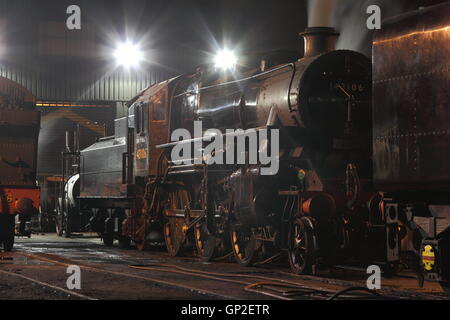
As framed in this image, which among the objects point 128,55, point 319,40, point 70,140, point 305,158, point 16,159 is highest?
point 128,55

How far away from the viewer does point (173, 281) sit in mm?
11273

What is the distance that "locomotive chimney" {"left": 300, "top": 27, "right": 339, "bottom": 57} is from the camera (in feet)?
43.0

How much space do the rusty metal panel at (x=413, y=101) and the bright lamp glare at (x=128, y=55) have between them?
78.8 feet

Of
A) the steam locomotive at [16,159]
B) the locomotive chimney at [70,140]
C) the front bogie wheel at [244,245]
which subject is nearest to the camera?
the front bogie wheel at [244,245]

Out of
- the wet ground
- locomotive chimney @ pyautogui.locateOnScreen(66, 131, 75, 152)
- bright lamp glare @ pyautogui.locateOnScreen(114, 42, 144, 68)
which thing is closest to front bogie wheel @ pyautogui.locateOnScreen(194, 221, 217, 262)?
the wet ground

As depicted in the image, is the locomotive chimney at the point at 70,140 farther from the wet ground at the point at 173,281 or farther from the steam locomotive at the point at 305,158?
the wet ground at the point at 173,281

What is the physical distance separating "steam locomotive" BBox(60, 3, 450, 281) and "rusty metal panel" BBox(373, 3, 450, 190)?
0.01 metres

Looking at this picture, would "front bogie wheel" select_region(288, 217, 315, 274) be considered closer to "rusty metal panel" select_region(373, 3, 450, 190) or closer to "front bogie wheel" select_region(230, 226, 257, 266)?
"front bogie wheel" select_region(230, 226, 257, 266)

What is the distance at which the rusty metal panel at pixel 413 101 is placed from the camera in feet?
26.9

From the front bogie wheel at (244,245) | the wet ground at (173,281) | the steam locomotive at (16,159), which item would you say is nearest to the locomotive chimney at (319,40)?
the front bogie wheel at (244,245)

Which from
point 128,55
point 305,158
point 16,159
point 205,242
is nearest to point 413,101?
point 305,158

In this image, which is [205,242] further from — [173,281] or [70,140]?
[70,140]

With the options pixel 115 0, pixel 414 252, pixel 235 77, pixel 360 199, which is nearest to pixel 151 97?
pixel 235 77

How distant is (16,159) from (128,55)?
15242 mm
